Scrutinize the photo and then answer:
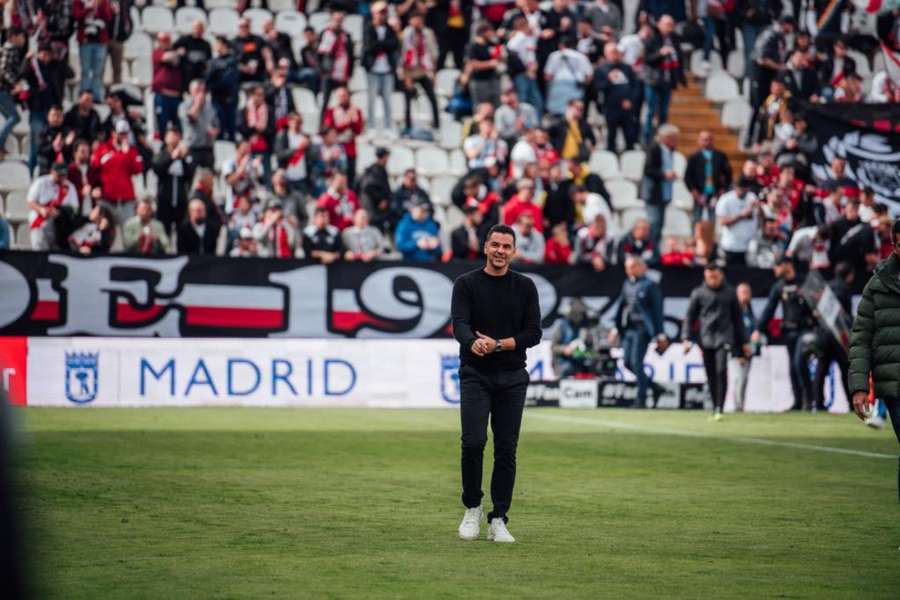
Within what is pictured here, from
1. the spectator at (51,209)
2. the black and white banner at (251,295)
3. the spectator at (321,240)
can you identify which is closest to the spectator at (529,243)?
the black and white banner at (251,295)

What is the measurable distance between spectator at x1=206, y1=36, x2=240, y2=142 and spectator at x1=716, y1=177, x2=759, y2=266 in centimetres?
886

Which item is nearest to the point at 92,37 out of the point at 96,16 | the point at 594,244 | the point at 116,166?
the point at 96,16

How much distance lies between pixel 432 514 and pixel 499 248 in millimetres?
2561

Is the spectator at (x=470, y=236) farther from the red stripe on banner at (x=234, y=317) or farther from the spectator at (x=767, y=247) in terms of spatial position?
the spectator at (x=767, y=247)

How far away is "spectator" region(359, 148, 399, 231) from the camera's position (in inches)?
1040

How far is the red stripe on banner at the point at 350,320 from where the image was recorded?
25.3 meters

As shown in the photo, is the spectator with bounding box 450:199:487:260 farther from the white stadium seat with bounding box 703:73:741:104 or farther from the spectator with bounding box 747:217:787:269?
the white stadium seat with bounding box 703:73:741:104

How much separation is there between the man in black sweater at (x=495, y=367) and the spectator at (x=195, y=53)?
18722mm

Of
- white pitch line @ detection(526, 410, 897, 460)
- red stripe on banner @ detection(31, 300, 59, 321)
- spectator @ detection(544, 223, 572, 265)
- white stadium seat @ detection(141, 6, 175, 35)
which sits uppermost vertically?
white stadium seat @ detection(141, 6, 175, 35)

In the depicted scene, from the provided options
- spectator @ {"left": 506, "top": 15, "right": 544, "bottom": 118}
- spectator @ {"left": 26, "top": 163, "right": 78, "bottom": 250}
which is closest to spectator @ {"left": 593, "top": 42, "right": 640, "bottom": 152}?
spectator @ {"left": 506, "top": 15, "right": 544, "bottom": 118}

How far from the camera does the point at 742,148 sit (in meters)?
33.2

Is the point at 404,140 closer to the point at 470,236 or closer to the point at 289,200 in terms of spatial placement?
the point at 470,236

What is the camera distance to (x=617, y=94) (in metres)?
29.7

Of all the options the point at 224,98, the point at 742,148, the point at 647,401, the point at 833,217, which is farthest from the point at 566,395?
the point at 742,148
